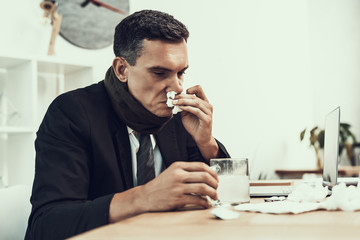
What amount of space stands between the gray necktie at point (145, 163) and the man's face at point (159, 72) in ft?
0.37

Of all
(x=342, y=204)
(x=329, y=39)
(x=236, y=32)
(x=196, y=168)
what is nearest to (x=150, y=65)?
(x=196, y=168)

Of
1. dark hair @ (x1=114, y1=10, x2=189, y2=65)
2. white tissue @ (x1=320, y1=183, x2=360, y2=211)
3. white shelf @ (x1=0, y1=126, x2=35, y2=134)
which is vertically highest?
dark hair @ (x1=114, y1=10, x2=189, y2=65)

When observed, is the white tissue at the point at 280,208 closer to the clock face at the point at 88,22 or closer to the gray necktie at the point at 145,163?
the gray necktie at the point at 145,163

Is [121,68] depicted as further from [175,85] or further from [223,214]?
[223,214]

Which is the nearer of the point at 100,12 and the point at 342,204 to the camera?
the point at 342,204

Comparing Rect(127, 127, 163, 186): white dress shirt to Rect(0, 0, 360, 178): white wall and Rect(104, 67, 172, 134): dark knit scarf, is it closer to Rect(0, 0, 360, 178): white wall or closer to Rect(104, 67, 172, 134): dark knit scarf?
Rect(104, 67, 172, 134): dark knit scarf

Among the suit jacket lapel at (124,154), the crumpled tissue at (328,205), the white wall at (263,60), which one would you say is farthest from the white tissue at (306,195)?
the white wall at (263,60)

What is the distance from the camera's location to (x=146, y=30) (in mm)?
1422

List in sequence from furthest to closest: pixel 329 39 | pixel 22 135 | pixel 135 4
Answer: pixel 329 39 → pixel 135 4 → pixel 22 135

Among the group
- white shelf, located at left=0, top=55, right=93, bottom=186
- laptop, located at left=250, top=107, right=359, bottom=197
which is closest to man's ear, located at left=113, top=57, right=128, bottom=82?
laptop, located at left=250, top=107, right=359, bottom=197

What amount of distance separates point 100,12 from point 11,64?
819 millimetres

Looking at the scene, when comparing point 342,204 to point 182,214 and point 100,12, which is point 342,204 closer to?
point 182,214

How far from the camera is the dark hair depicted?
141 centimetres

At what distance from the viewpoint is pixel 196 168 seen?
0.93 metres
